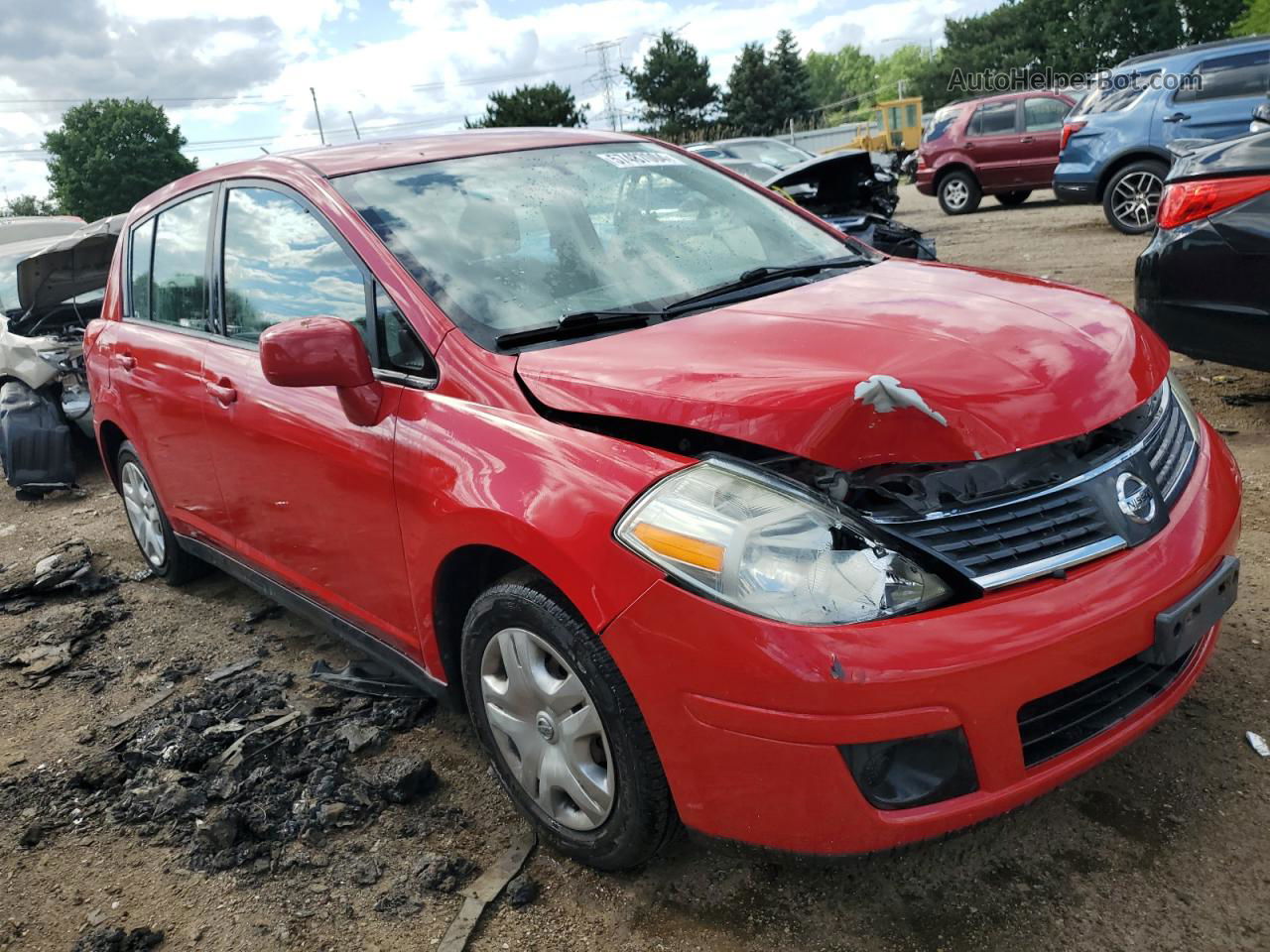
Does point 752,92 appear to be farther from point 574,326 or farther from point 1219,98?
point 574,326

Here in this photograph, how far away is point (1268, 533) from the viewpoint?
3650 mm

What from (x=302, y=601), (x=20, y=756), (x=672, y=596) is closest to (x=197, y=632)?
(x=20, y=756)

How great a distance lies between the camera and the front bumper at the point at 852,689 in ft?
5.92

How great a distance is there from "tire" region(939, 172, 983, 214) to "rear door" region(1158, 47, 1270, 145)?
5.92m

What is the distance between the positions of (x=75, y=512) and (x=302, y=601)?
4.03 meters

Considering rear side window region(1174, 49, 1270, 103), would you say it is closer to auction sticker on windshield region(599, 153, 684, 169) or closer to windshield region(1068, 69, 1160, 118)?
windshield region(1068, 69, 1160, 118)

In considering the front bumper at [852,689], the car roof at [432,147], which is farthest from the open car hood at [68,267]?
the front bumper at [852,689]

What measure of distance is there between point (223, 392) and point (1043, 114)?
620 inches

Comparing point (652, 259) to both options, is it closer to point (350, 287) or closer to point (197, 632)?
point (350, 287)

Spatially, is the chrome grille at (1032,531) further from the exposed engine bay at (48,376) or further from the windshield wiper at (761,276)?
the exposed engine bay at (48,376)

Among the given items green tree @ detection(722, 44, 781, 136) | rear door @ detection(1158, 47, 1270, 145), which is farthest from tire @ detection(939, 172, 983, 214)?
green tree @ detection(722, 44, 781, 136)

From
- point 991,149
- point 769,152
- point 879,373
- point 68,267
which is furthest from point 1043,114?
point 879,373

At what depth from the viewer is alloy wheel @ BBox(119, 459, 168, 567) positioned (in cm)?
450

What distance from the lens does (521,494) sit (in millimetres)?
2184
